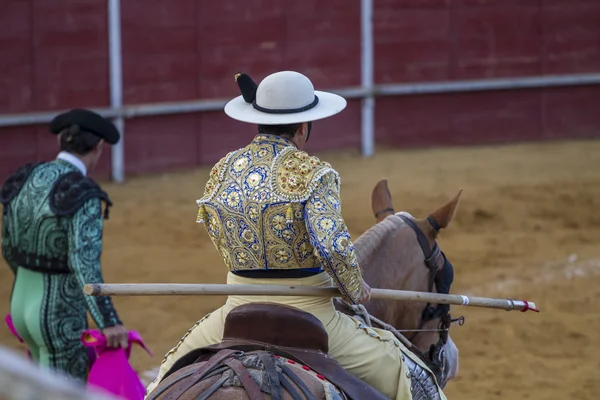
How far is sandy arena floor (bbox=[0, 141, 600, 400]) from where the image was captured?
5.96 metres

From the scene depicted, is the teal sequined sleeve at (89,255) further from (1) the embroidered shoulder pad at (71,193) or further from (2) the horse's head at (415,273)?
(2) the horse's head at (415,273)

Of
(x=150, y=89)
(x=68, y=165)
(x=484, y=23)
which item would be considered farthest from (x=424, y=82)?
(x=68, y=165)

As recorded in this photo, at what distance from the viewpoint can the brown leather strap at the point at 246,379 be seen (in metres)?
2.54

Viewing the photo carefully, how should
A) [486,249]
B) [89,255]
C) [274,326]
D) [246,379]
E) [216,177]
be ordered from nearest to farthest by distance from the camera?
[246,379] < [274,326] < [216,177] < [89,255] < [486,249]

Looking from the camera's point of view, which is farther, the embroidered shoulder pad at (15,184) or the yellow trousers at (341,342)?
the embroidered shoulder pad at (15,184)

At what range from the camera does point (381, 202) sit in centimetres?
400

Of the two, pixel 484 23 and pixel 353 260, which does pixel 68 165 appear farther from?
pixel 484 23

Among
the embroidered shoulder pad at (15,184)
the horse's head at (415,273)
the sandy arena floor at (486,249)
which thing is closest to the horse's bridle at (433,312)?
the horse's head at (415,273)

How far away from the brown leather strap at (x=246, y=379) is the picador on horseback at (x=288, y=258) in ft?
0.19

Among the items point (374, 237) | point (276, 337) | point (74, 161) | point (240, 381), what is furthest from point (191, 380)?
point (74, 161)

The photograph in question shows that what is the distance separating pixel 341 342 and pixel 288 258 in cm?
29

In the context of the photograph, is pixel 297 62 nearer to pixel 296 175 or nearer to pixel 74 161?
pixel 74 161

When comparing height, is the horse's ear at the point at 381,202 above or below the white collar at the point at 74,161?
below

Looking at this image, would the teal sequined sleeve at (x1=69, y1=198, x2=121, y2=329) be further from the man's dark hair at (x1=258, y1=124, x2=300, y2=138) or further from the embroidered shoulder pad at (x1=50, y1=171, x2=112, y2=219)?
the man's dark hair at (x1=258, y1=124, x2=300, y2=138)
